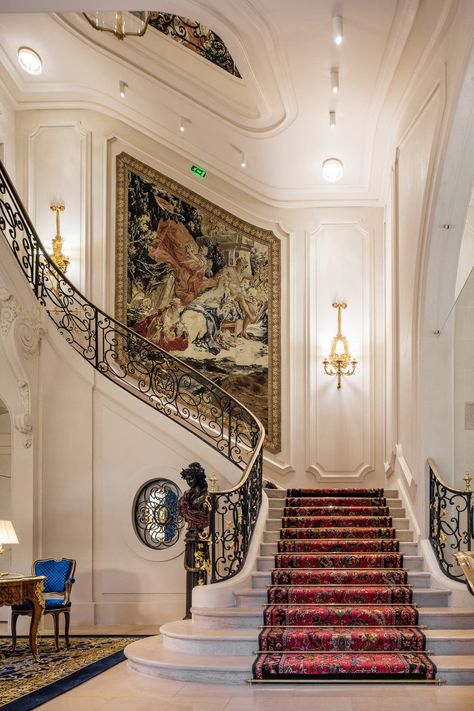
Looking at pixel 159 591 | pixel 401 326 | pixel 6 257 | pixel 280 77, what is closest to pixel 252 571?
pixel 159 591

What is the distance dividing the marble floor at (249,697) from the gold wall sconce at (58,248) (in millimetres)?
6677

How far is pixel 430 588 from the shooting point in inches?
356

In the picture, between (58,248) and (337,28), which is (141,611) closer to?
(58,248)

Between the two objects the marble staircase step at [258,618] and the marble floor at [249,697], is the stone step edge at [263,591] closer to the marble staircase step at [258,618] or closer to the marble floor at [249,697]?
the marble staircase step at [258,618]

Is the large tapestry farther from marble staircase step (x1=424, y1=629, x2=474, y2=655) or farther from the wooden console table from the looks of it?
marble staircase step (x1=424, y1=629, x2=474, y2=655)

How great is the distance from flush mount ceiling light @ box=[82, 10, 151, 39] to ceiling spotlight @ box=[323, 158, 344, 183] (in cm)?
289

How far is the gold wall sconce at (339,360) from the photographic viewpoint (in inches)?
513

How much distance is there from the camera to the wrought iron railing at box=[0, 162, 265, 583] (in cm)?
1111

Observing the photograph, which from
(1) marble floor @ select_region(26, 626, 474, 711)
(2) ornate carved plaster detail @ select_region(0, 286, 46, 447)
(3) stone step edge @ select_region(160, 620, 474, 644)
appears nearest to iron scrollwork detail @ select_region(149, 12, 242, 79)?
(2) ornate carved plaster detail @ select_region(0, 286, 46, 447)

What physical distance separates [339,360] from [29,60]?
586 cm

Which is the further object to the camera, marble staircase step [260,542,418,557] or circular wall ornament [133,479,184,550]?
circular wall ornament [133,479,184,550]

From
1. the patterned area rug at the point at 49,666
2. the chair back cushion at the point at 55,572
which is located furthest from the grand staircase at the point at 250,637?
the chair back cushion at the point at 55,572

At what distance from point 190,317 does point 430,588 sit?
5.64 meters

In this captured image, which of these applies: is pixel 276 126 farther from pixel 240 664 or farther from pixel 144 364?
pixel 240 664
